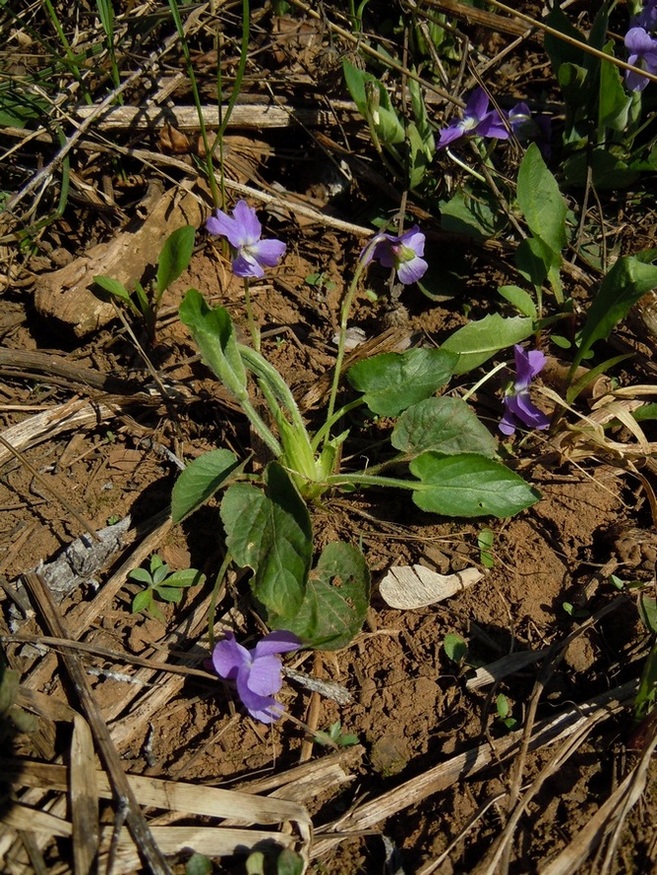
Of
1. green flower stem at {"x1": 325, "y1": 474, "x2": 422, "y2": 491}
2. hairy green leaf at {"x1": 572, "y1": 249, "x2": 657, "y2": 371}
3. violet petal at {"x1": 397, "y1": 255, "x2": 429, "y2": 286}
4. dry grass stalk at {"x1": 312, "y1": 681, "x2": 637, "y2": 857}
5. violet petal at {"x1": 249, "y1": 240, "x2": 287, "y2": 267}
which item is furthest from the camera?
violet petal at {"x1": 397, "y1": 255, "x2": 429, "y2": 286}

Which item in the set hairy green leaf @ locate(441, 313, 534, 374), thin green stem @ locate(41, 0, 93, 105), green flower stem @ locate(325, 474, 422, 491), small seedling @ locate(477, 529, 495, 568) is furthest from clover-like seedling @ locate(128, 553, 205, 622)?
thin green stem @ locate(41, 0, 93, 105)

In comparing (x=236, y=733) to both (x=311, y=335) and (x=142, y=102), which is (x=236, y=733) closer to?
(x=311, y=335)

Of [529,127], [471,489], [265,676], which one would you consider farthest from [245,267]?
[529,127]

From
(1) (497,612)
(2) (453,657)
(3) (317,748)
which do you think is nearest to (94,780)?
(3) (317,748)

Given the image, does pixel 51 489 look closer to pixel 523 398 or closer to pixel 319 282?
pixel 319 282

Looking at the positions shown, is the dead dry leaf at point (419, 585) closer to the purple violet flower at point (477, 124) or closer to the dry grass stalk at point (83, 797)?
the dry grass stalk at point (83, 797)

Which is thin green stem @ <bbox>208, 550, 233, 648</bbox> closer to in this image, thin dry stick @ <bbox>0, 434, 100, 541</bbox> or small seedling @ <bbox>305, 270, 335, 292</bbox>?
thin dry stick @ <bbox>0, 434, 100, 541</bbox>
